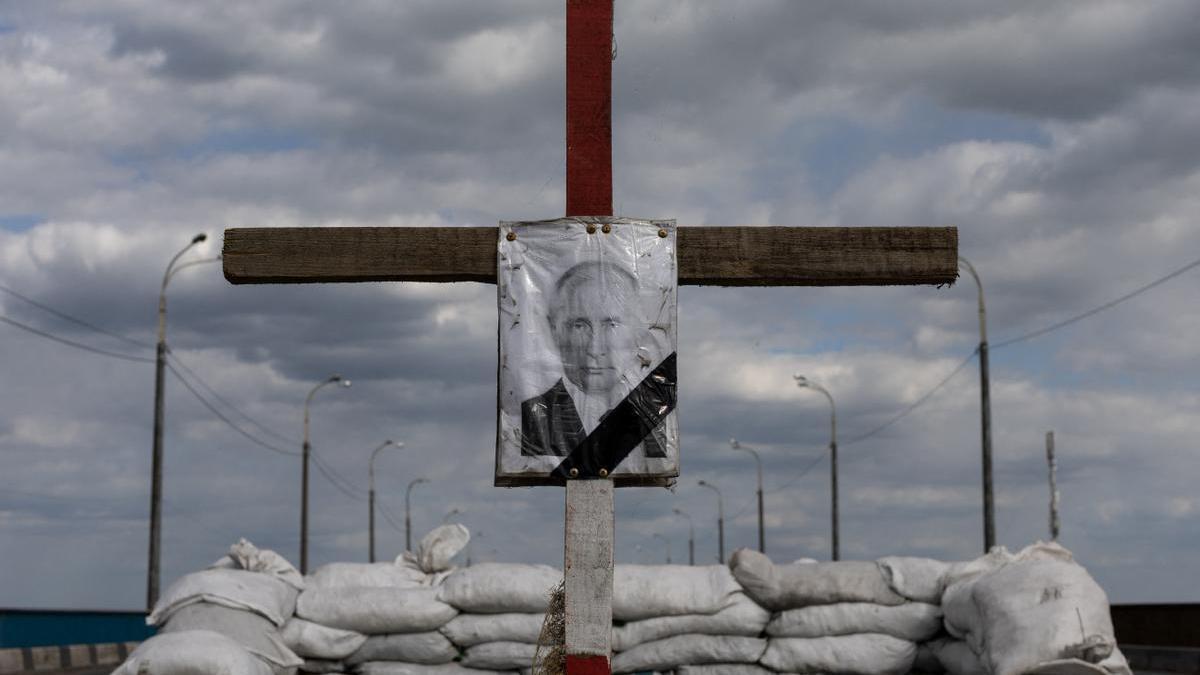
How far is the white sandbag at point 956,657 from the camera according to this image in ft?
29.5

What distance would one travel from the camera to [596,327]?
4.09 metres

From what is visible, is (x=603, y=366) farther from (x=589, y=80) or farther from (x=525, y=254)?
(x=589, y=80)

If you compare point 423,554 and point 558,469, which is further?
point 423,554

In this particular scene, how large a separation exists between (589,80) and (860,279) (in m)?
0.96

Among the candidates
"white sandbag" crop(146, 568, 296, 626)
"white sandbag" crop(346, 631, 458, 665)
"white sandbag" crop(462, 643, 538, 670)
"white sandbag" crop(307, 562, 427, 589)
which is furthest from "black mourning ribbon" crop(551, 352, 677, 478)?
"white sandbag" crop(307, 562, 427, 589)

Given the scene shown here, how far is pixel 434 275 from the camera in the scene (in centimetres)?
426

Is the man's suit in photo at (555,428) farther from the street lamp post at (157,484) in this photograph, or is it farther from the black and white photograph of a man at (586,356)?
the street lamp post at (157,484)

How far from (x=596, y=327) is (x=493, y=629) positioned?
6421 mm

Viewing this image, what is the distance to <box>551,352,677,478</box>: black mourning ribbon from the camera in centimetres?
402

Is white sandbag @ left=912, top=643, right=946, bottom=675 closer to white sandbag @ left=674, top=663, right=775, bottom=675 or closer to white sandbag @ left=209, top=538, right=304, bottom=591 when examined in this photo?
white sandbag @ left=674, top=663, right=775, bottom=675

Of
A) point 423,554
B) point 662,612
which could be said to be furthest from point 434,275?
point 423,554

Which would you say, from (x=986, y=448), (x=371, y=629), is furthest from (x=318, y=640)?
(x=986, y=448)

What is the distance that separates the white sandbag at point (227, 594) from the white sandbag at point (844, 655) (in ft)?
10.5

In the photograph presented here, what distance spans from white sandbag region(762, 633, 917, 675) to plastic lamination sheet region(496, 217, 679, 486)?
20.4ft
